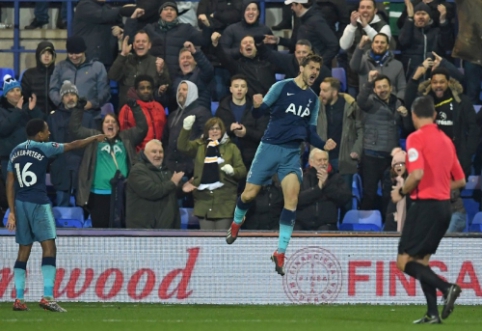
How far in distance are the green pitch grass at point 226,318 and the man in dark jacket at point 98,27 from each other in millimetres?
5073

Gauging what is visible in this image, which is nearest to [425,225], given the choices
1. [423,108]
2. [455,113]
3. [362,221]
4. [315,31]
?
[423,108]

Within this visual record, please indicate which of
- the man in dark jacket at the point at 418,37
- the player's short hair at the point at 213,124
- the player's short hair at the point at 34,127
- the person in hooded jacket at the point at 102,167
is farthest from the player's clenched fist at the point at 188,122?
the man in dark jacket at the point at 418,37

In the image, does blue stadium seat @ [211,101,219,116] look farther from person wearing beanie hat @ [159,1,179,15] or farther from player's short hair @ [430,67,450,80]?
player's short hair @ [430,67,450,80]

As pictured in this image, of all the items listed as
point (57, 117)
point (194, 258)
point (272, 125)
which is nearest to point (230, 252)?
point (194, 258)

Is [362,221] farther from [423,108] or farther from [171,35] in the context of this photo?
[423,108]

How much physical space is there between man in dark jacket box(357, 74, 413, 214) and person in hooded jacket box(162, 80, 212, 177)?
2.22 metres

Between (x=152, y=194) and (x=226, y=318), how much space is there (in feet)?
12.6

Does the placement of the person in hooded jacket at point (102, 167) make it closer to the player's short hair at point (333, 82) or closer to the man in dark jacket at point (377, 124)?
the player's short hair at point (333, 82)

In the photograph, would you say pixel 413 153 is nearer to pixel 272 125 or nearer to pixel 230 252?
pixel 272 125

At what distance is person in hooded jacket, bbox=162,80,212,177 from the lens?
1666cm

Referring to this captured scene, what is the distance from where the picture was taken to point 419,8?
17.6 meters

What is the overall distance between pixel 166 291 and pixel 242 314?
8.14 feet


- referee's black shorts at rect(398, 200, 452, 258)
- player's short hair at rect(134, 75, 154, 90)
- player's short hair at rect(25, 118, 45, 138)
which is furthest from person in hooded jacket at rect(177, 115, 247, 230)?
referee's black shorts at rect(398, 200, 452, 258)

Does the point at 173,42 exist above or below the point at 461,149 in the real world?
above
